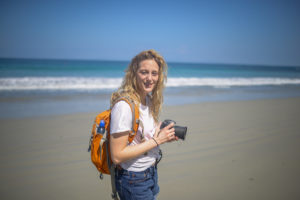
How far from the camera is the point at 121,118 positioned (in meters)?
1.20

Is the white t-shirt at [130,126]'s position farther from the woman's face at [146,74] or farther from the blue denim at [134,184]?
the woman's face at [146,74]

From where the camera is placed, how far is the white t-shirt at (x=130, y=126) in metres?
1.20


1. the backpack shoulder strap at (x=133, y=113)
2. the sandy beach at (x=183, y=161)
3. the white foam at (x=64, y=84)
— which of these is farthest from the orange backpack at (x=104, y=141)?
the white foam at (x=64, y=84)

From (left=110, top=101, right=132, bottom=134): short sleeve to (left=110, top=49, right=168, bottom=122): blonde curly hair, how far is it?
11 cm

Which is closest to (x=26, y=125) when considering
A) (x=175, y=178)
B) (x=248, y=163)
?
(x=175, y=178)

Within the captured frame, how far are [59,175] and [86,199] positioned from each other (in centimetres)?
82

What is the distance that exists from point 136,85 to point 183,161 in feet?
8.81

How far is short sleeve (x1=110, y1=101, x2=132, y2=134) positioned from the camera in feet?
3.92

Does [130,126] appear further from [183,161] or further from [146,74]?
[183,161]

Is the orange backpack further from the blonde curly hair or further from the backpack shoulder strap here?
the blonde curly hair

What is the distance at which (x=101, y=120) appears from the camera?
1321 mm

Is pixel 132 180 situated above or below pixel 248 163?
above

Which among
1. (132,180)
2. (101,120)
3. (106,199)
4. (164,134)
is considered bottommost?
(106,199)

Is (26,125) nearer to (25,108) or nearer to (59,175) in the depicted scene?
(25,108)
